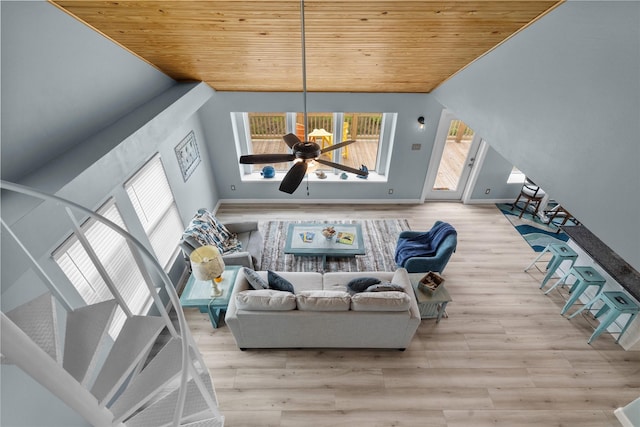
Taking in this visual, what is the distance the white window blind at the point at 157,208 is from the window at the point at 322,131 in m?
1.89

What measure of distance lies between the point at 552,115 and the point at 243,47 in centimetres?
289

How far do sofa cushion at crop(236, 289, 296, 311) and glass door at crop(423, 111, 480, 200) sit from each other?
13.3ft

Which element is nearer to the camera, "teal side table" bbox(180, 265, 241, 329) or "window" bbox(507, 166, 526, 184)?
"teal side table" bbox(180, 265, 241, 329)

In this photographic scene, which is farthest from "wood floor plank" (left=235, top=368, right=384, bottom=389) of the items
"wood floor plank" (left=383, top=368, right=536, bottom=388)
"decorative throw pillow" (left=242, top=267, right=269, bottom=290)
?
"decorative throw pillow" (left=242, top=267, right=269, bottom=290)

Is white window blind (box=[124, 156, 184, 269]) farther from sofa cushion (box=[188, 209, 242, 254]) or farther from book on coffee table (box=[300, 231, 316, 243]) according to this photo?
book on coffee table (box=[300, 231, 316, 243])

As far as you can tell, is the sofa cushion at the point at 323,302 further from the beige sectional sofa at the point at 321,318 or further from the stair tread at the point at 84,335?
the stair tread at the point at 84,335

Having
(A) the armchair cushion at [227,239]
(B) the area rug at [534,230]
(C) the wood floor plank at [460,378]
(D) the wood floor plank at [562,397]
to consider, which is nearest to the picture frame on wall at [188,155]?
(A) the armchair cushion at [227,239]

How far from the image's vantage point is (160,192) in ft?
12.8

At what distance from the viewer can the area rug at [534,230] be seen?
17.0 feet

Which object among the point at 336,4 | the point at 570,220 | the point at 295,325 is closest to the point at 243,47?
the point at 336,4

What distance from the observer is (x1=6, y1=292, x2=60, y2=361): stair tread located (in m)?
1.52

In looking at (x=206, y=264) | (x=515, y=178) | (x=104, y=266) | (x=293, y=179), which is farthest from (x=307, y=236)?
(x=515, y=178)

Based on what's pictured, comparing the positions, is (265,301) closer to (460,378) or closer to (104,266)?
(104,266)

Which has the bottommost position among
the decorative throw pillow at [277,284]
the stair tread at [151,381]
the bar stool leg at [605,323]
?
the bar stool leg at [605,323]
